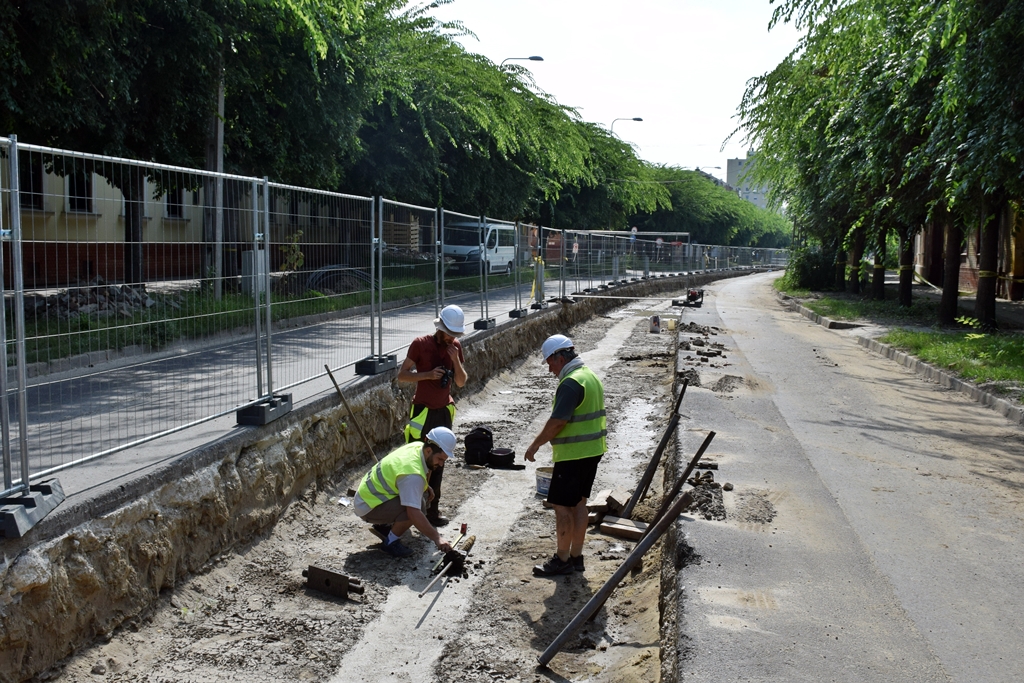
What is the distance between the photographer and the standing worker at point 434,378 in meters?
7.18

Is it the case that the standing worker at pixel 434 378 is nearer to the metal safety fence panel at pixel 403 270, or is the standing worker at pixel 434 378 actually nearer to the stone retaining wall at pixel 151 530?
the stone retaining wall at pixel 151 530

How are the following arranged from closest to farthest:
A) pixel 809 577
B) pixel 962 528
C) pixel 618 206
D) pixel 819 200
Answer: pixel 809 577
pixel 962 528
pixel 819 200
pixel 618 206

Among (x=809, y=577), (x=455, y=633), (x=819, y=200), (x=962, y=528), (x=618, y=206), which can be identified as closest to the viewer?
(x=809, y=577)

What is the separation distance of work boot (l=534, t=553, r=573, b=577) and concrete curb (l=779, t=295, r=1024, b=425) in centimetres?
619

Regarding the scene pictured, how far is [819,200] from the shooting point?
2453 centimetres

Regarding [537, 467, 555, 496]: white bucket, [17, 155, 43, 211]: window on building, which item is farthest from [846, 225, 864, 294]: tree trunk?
[17, 155, 43, 211]: window on building

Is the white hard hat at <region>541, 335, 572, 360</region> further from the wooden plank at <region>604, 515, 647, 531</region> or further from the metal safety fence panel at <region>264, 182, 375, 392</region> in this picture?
the metal safety fence panel at <region>264, 182, 375, 392</region>

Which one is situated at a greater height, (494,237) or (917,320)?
(494,237)

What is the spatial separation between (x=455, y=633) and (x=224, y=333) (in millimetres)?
2752

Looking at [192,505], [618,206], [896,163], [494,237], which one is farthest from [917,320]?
[618,206]

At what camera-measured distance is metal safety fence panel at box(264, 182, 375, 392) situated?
7.16 meters

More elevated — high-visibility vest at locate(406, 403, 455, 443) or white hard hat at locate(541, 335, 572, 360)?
white hard hat at locate(541, 335, 572, 360)

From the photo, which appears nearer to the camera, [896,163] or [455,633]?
[455,633]

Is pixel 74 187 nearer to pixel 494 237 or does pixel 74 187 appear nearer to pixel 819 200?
pixel 494 237
